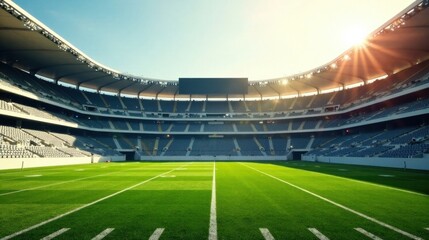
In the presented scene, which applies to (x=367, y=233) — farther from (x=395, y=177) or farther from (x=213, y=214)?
(x=395, y=177)

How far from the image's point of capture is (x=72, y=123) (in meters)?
48.8

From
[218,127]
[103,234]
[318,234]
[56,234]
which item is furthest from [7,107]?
[218,127]

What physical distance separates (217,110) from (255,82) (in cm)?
1368

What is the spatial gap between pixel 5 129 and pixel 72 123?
570 inches

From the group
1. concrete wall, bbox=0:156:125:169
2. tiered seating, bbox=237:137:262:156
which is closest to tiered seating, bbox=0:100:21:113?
concrete wall, bbox=0:156:125:169

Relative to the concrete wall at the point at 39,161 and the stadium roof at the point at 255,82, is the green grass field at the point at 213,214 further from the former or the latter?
the stadium roof at the point at 255,82

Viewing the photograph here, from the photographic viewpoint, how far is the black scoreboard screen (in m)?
61.7

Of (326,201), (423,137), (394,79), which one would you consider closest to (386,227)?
(326,201)

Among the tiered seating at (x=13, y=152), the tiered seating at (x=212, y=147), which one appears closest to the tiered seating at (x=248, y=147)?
the tiered seating at (x=212, y=147)

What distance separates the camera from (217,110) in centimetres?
7056

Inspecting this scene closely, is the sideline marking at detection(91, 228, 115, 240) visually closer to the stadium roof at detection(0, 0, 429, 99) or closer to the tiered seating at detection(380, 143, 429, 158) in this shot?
the stadium roof at detection(0, 0, 429, 99)

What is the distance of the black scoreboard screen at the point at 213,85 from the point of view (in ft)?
202

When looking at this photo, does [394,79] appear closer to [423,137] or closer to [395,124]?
[395,124]

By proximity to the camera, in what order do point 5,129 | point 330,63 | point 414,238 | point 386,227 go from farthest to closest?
point 330,63
point 5,129
point 386,227
point 414,238
